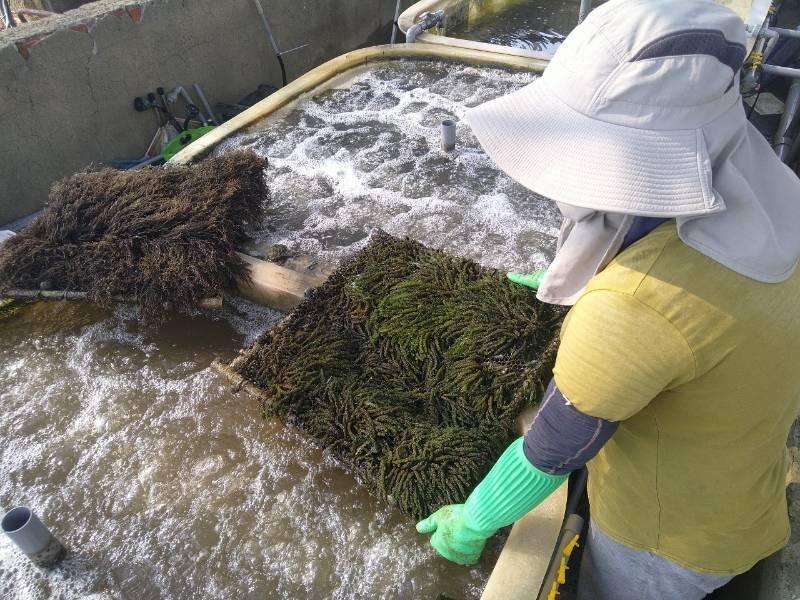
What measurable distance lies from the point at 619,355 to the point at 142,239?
3.53 metres

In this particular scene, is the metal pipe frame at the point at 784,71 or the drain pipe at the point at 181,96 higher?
the drain pipe at the point at 181,96

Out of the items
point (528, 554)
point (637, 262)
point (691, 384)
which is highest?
point (637, 262)

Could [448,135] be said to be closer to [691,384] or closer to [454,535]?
[454,535]

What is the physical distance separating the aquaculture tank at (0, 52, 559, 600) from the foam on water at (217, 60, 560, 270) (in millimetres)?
21

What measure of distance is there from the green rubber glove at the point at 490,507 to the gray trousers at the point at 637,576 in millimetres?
→ 343

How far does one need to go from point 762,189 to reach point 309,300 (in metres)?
2.55

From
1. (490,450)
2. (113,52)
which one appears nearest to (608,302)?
(490,450)

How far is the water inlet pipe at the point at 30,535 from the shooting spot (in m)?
2.28

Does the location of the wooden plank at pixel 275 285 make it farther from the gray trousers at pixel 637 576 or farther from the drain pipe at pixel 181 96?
the drain pipe at pixel 181 96

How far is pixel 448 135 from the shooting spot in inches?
200

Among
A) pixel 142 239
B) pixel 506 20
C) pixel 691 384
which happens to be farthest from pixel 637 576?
pixel 506 20

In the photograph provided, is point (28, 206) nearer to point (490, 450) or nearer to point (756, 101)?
point (490, 450)

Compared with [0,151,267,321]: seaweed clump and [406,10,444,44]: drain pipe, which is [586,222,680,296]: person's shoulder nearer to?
[0,151,267,321]: seaweed clump

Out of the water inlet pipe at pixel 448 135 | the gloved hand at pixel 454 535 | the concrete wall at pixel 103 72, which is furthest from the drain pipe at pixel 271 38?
the gloved hand at pixel 454 535
